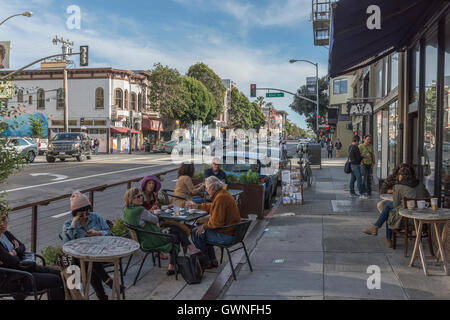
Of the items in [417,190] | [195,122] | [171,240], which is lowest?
[171,240]

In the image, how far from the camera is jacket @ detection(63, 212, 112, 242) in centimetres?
484

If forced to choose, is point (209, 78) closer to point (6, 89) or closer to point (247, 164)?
point (247, 164)

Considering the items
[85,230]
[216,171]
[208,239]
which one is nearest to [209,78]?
[216,171]

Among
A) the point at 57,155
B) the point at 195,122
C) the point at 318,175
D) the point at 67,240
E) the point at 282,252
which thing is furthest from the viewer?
the point at 195,122

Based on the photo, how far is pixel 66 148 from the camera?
2792 cm

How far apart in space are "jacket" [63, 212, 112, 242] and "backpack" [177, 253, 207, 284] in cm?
108

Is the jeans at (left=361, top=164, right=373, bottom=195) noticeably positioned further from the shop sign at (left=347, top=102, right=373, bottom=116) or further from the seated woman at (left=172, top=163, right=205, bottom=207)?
the seated woman at (left=172, top=163, right=205, bottom=207)

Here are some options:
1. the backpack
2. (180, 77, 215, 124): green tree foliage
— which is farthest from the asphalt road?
(180, 77, 215, 124): green tree foliage

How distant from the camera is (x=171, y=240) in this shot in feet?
18.2

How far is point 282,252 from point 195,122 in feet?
188

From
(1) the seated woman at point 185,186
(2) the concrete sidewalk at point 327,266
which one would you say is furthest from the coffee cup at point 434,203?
(1) the seated woman at point 185,186
